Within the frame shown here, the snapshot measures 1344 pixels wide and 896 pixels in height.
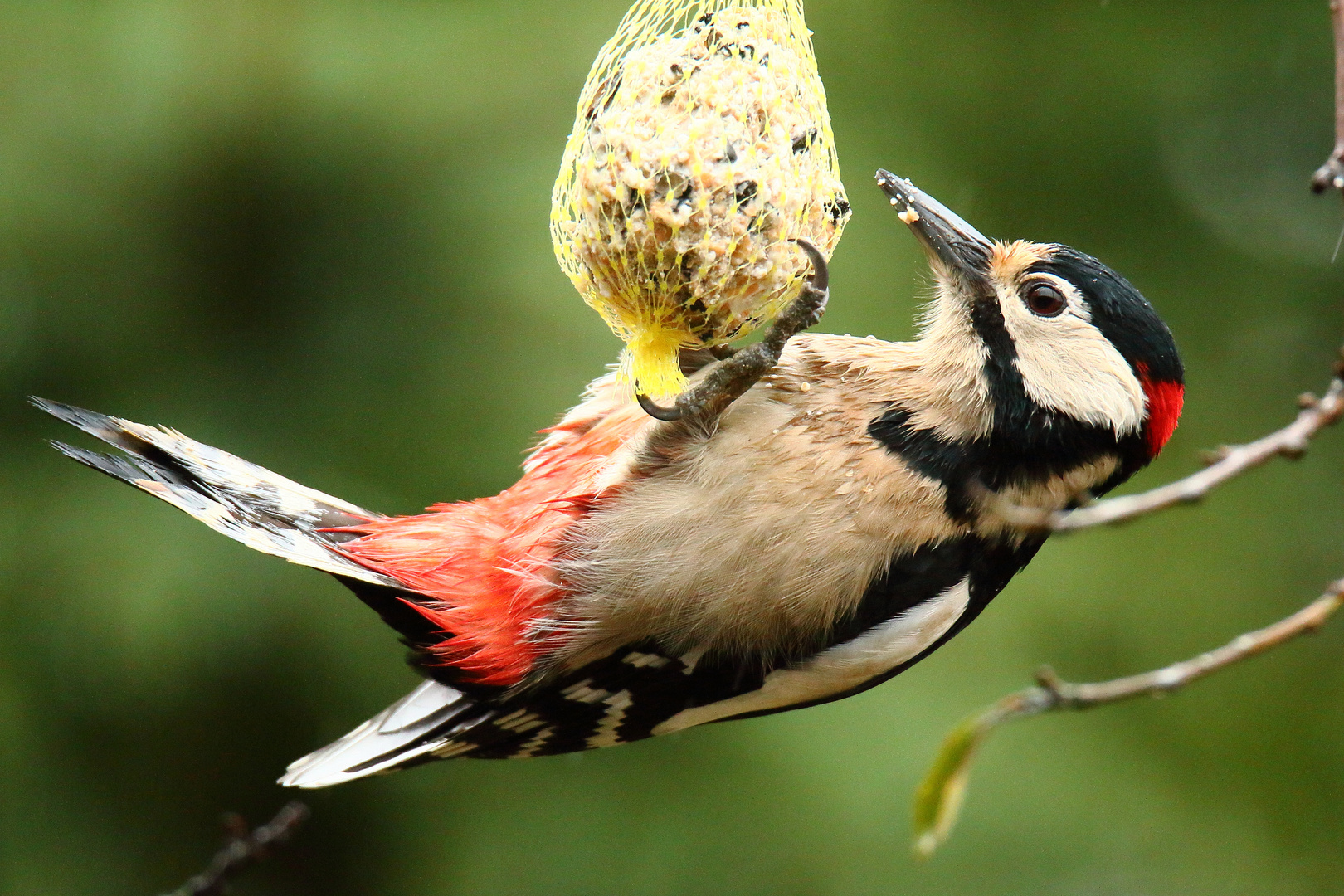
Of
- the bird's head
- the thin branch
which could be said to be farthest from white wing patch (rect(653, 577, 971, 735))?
the thin branch

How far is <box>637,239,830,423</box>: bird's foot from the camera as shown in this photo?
5.25ft

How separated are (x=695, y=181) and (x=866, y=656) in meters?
0.86

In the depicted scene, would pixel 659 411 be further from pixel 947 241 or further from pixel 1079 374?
pixel 1079 374

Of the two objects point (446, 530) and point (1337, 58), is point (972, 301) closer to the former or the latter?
point (1337, 58)

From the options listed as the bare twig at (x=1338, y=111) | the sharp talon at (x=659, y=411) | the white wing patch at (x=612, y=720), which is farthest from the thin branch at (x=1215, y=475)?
the white wing patch at (x=612, y=720)

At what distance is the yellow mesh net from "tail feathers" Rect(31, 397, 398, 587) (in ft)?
2.10

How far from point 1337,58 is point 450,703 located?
1.69 metres

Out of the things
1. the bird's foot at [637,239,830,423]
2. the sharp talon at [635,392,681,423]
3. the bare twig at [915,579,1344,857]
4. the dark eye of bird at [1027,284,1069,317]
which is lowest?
the bare twig at [915,579,1344,857]

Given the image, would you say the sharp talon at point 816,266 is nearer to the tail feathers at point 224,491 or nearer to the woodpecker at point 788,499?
the woodpecker at point 788,499

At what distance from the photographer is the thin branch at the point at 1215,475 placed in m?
0.72

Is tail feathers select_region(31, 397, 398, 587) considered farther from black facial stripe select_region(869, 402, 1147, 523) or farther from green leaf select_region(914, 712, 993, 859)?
green leaf select_region(914, 712, 993, 859)

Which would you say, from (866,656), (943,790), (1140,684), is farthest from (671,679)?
(1140,684)

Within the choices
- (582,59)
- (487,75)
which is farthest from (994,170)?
(487,75)

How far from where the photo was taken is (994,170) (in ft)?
10.3
